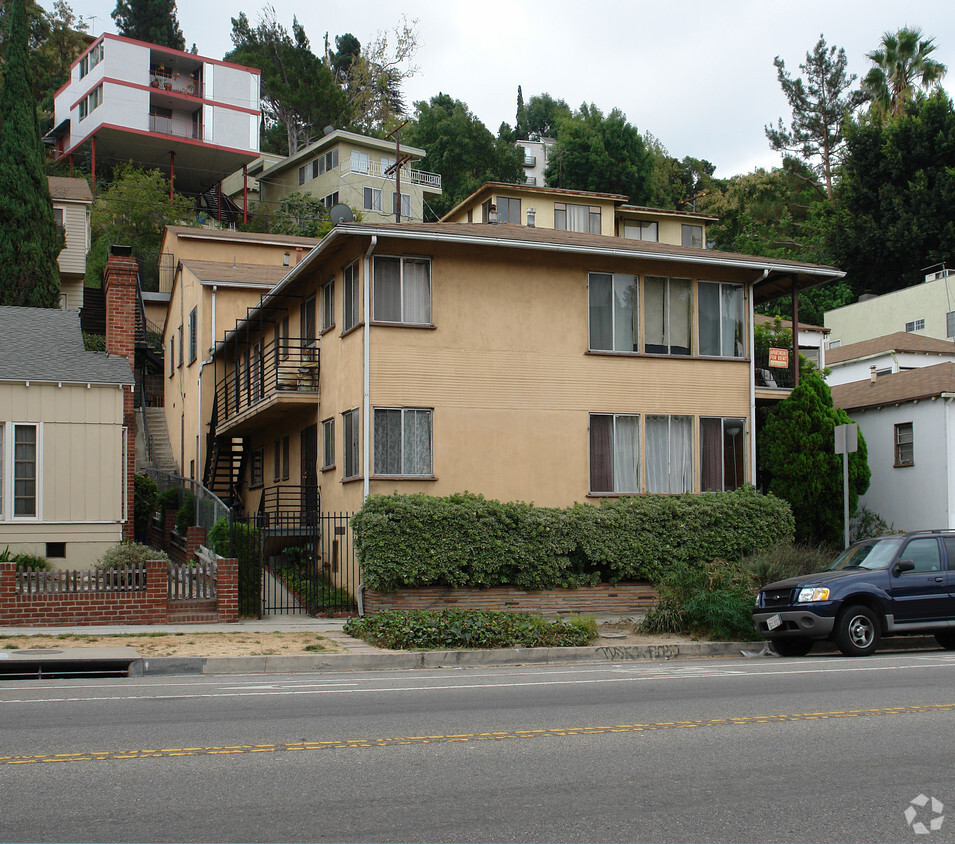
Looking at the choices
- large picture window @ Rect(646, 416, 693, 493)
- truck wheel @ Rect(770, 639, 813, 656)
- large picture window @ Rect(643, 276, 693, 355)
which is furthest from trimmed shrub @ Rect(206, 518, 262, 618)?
large picture window @ Rect(643, 276, 693, 355)

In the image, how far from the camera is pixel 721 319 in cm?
2370

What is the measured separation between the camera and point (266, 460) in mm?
30203

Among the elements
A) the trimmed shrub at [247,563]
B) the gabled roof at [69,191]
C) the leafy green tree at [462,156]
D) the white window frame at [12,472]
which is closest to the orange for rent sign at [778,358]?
the trimmed shrub at [247,563]

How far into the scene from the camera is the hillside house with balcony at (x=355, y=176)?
205 ft

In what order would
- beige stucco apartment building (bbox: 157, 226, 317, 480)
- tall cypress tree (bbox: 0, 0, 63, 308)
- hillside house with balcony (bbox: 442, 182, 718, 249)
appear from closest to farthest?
1. beige stucco apartment building (bbox: 157, 226, 317, 480)
2. tall cypress tree (bbox: 0, 0, 63, 308)
3. hillside house with balcony (bbox: 442, 182, 718, 249)

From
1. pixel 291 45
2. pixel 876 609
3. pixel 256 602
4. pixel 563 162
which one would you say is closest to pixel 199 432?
pixel 256 602

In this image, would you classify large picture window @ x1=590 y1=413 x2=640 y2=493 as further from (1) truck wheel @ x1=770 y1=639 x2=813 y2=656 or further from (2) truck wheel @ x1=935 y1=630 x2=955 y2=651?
(2) truck wheel @ x1=935 y1=630 x2=955 y2=651

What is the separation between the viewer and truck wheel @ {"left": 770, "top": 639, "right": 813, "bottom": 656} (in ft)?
52.4

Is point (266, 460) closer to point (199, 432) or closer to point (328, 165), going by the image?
point (199, 432)

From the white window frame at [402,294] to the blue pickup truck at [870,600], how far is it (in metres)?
8.82

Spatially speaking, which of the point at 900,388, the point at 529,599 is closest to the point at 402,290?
the point at 529,599

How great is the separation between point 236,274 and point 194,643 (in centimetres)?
1927

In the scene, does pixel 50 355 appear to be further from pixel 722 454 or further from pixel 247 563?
pixel 722 454

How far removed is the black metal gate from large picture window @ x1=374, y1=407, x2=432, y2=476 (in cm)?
146
